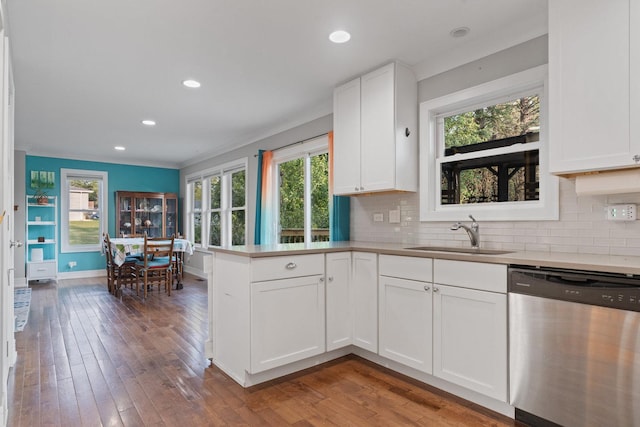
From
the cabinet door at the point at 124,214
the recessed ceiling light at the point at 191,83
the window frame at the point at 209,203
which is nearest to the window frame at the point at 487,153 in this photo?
the recessed ceiling light at the point at 191,83

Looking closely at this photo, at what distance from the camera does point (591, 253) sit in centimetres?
216

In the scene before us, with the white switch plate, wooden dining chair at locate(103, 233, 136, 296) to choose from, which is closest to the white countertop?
the white switch plate

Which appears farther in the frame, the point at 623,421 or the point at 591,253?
the point at 591,253

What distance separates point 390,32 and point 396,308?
197 cm

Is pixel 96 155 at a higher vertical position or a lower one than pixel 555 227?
higher

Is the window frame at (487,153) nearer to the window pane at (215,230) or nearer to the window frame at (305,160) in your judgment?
the window frame at (305,160)

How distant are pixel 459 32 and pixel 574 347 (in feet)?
7.00

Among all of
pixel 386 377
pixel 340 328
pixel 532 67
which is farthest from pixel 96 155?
pixel 532 67

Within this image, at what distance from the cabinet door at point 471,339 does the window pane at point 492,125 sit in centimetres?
127

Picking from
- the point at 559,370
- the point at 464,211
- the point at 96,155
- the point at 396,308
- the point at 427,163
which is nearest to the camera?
the point at 559,370

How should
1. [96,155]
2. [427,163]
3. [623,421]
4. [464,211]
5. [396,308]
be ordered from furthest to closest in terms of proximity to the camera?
1. [96,155]
2. [427,163]
3. [464,211]
4. [396,308]
5. [623,421]

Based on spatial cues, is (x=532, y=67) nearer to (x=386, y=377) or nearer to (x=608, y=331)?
(x=608, y=331)

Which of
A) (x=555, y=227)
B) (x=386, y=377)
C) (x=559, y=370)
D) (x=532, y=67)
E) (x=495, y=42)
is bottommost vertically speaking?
(x=386, y=377)

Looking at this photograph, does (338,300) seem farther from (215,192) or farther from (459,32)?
(215,192)
